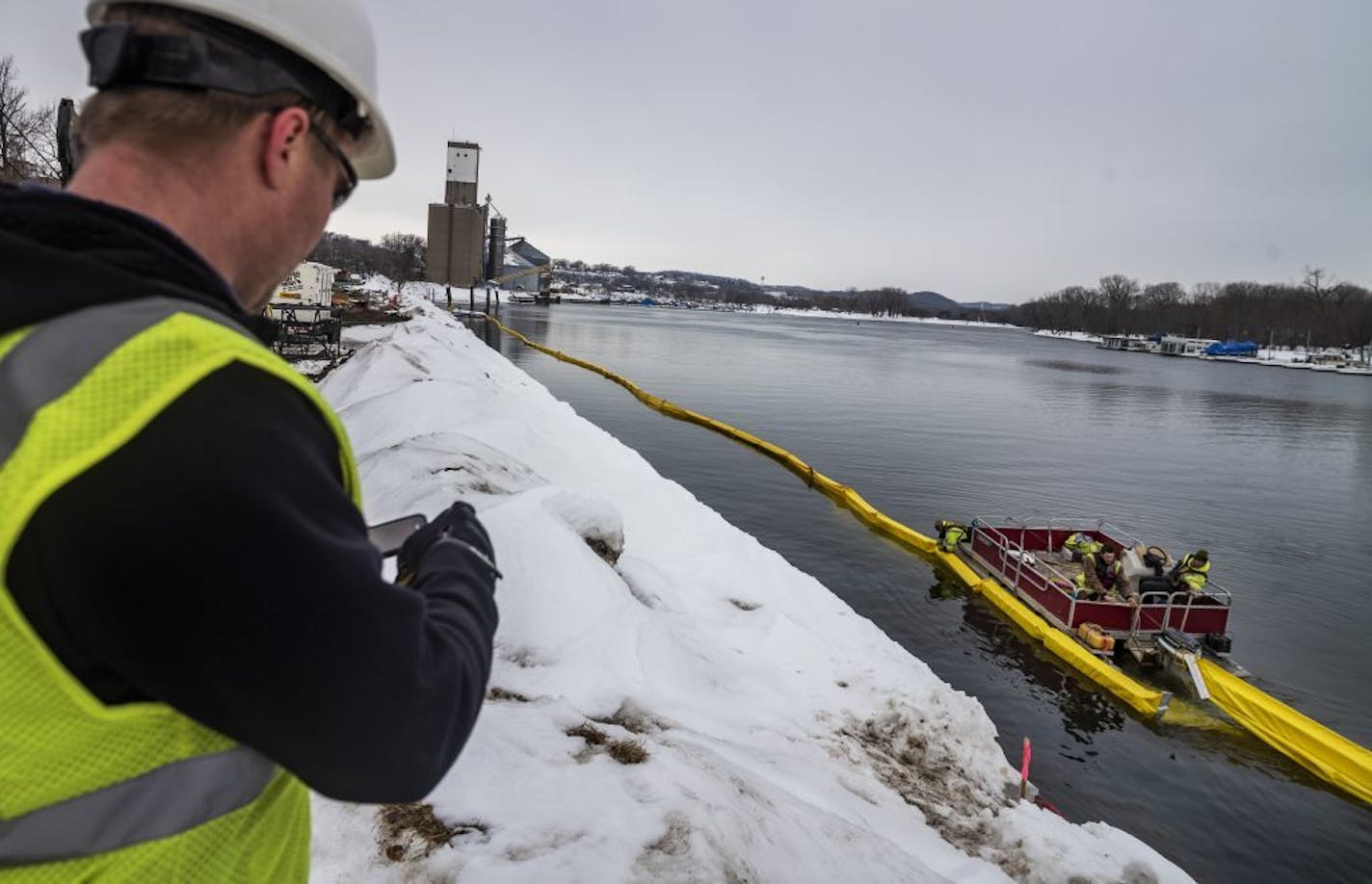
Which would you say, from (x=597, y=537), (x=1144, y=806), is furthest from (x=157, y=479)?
(x=1144, y=806)

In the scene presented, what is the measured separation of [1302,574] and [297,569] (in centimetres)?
2652

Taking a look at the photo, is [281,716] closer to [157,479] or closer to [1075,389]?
[157,479]

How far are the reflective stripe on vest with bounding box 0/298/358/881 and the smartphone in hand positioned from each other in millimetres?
604

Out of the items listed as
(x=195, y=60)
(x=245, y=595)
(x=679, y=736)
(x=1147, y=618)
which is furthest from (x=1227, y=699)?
(x=195, y=60)

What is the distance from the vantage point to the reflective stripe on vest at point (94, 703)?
2.73 ft

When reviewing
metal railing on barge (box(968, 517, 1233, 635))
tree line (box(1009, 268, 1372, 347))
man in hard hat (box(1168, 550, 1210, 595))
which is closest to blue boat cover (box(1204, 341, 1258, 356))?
tree line (box(1009, 268, 1372, 347))

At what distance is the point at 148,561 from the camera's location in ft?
2.74

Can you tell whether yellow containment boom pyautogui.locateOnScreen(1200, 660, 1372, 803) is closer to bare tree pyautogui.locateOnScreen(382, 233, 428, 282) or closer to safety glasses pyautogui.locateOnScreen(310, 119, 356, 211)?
safety glasses pyautogui.locateOnScreen(310, 119, 356, 211)

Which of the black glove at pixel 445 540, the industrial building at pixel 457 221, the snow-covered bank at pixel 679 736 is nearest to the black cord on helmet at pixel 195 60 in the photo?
the black glove at pixel 445 540

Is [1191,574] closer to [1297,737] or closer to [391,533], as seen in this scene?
[1297,737]

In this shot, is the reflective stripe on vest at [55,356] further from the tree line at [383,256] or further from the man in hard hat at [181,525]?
the tree line at [383,256]

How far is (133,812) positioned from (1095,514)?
2732 cm

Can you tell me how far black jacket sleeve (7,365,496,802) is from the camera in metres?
0.83

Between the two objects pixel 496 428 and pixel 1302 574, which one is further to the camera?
pixel 1302 574
